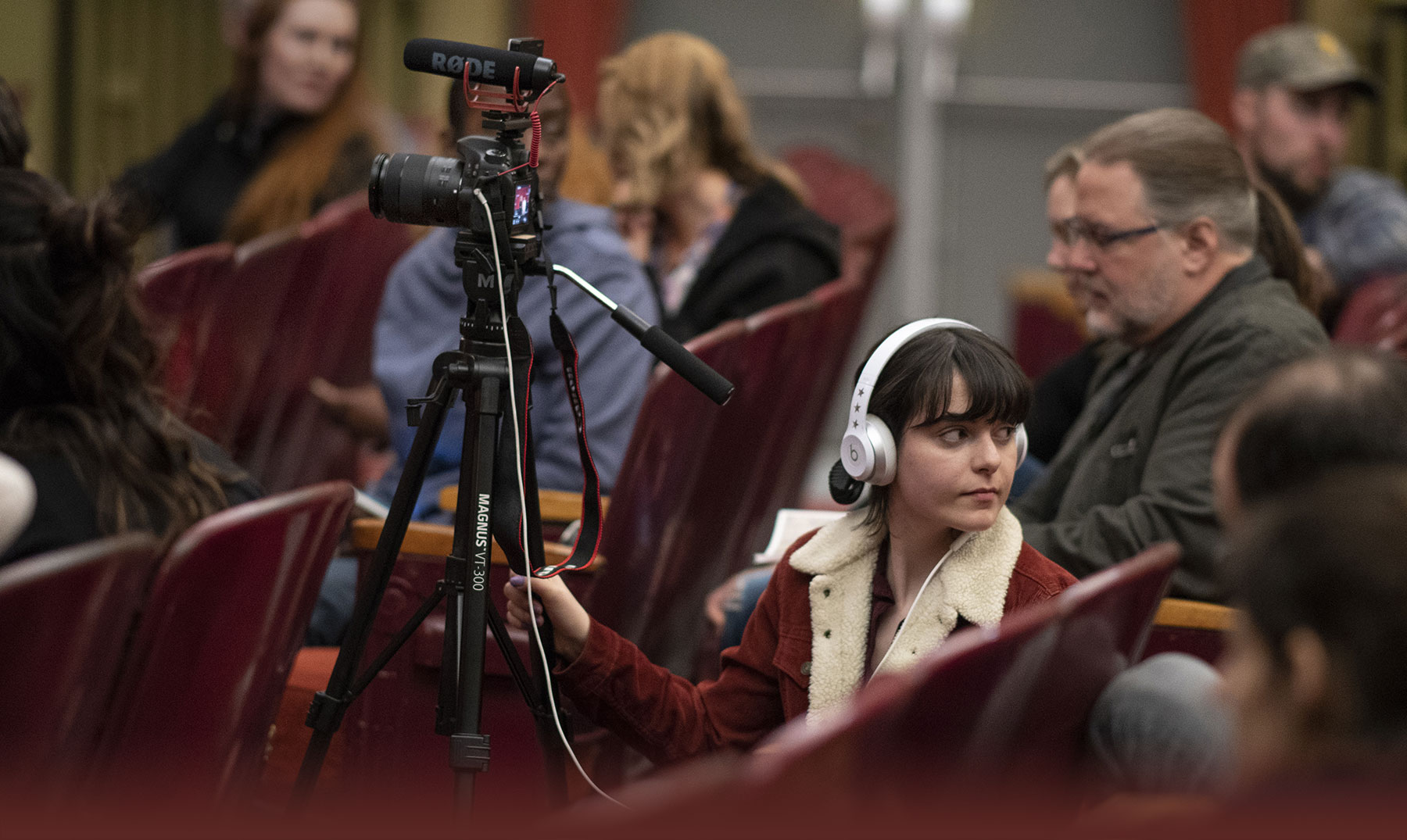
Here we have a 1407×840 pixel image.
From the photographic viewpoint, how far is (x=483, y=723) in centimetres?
201

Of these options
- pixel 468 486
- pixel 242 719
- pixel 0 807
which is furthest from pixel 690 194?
pixel 0 807

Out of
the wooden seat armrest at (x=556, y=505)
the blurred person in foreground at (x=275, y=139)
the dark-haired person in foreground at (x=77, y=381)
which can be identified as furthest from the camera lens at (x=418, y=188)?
the blurred person in foreground at (x=275, y=139)

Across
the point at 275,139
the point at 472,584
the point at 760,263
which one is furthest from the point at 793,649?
the point at 275,139

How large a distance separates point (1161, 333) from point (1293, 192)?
178 cm

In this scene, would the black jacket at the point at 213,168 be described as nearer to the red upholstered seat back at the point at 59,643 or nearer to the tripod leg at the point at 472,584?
the tripod leg at the point at 472,584

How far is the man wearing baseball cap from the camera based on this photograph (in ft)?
12.1

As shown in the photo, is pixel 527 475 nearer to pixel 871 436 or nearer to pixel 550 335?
pixel 871 436

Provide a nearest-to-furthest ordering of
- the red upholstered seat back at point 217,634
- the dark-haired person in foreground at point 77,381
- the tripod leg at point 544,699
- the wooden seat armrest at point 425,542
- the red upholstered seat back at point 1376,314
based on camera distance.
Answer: the red upholstered seat back at point 217,634
the dark-haired person in foreground at point 77,381
the tripod leg at point 544,699
the wooden seat armrest at point 425,542
the red upholstered seat back at point 1376,314

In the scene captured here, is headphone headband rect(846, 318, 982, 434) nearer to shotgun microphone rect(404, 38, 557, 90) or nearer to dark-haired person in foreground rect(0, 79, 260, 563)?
shotgun microphone rect(404, 38, 557, 90)

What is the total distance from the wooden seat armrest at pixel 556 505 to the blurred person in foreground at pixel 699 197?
0.92 meters

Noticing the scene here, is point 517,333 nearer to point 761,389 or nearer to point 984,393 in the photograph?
point 984,393

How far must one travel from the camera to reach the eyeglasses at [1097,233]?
2301mm

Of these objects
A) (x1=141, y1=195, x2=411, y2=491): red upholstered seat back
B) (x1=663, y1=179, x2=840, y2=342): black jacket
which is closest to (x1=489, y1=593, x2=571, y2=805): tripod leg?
(x1=141, y1=195, x2=411, y2=491): red upholstered seat back

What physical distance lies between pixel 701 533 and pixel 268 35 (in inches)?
83.8
